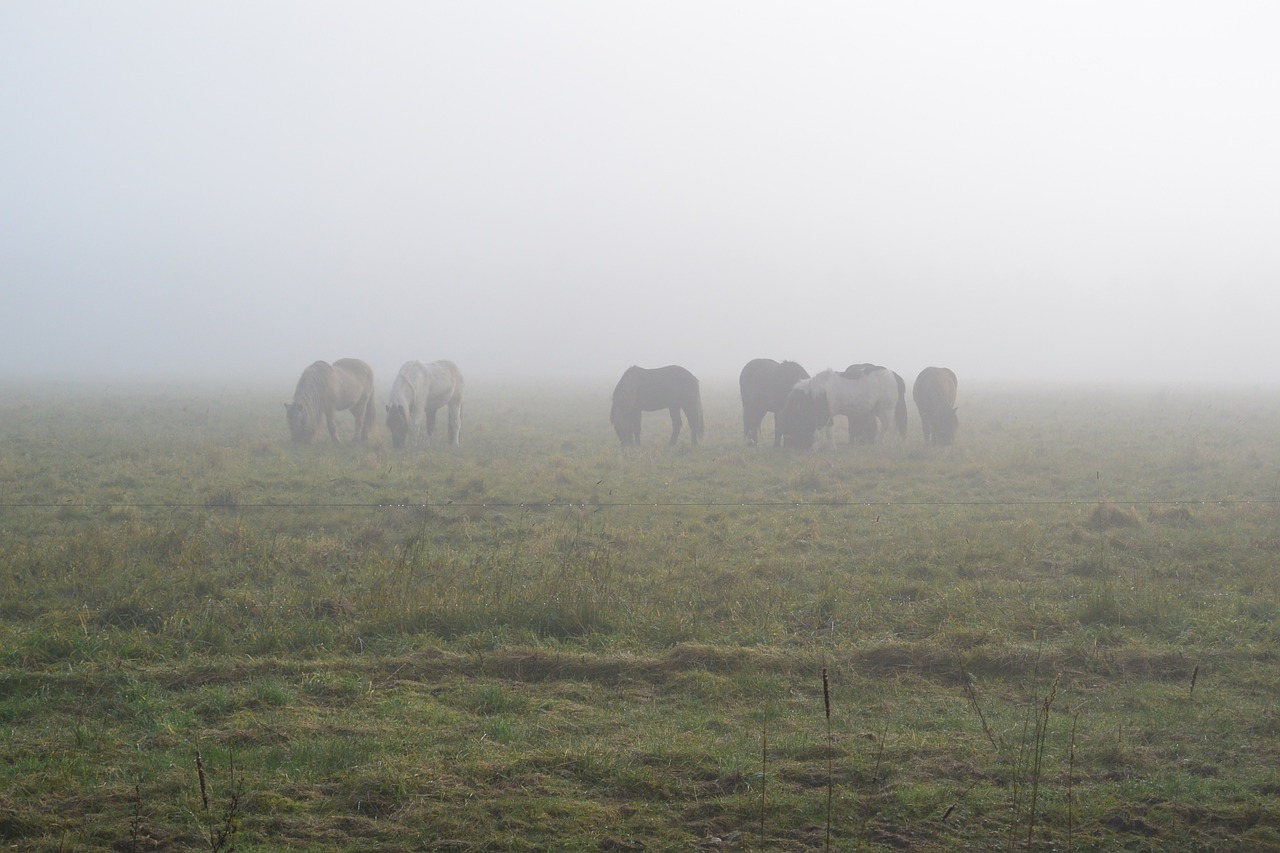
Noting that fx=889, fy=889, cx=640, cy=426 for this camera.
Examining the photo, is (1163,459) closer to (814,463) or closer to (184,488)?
(814,463)

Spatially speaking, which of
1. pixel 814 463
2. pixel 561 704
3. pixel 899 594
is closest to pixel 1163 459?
pixel 814 463

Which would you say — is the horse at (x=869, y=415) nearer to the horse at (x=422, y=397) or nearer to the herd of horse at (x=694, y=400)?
the herd of horse at (x=694, y=400)

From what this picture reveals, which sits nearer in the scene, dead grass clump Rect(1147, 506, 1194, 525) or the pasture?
the pasture

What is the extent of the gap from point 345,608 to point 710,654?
2.71 meters

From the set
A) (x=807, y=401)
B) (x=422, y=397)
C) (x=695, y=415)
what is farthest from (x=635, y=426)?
(x=422, y=397)

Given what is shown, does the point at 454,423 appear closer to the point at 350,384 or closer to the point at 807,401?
the point at 350,384

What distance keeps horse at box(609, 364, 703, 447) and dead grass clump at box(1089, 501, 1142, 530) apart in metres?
10.5

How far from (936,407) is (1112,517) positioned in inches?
360

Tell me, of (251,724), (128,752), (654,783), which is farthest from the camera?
(251,724)

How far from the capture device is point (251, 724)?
4.47 m

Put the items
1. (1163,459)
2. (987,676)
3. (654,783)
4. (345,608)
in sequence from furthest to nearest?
1. (1163,459)
2. (345,608)
3. (987,676)
4. (654,783)

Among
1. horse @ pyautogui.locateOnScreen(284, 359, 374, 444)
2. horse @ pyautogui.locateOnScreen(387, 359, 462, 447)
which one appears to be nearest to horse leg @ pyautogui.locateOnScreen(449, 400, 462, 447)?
horse @ pyautogui.locateOnScreen(387, 359, 462, 447)

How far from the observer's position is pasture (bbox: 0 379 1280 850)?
3559 mm

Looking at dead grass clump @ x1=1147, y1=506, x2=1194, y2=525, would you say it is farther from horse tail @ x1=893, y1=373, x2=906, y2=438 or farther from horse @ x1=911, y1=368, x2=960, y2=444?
horse tail @ x1=893, y1=373, x2=906, y2=438
